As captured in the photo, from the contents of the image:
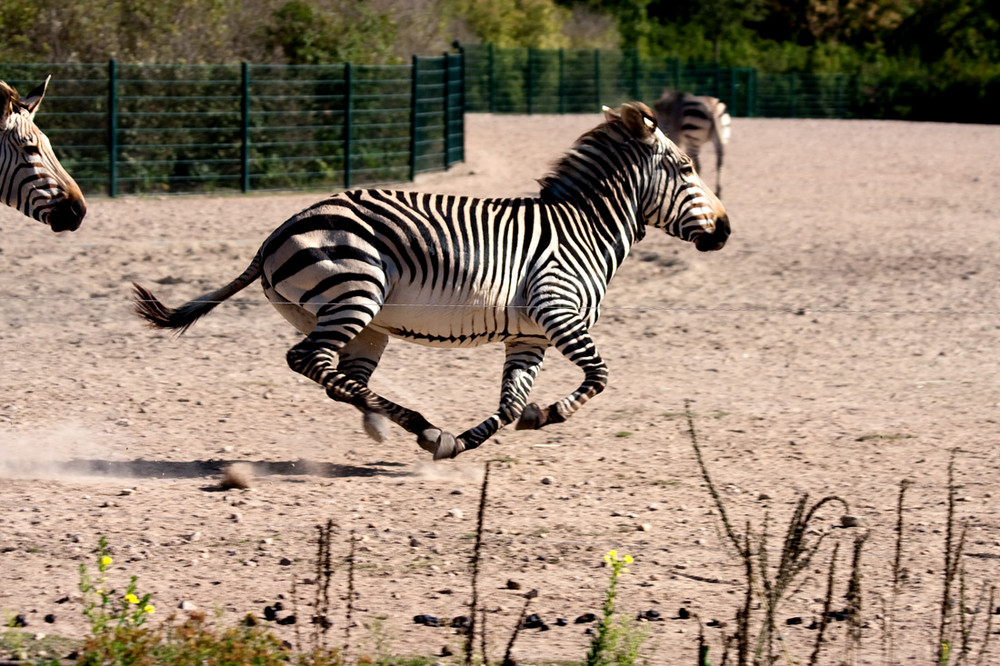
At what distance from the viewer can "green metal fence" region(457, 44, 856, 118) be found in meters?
32.8

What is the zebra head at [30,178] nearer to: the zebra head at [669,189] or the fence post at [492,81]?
the zebra head at [669,189]

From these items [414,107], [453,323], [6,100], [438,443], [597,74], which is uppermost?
[597,74]

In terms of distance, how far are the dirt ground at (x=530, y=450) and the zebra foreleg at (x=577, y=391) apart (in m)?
0.25

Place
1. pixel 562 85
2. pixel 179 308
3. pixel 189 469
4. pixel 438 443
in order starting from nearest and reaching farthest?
pixel 438 443
pixel 189 469
pixel 179 308
pixel 562 85

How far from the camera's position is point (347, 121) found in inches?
702

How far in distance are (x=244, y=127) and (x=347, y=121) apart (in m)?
1.46

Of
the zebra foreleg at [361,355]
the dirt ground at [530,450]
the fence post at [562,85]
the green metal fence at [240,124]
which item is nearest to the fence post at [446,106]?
the green metal fence at [240,124]

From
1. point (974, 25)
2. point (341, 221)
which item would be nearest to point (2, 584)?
point (341, 221)

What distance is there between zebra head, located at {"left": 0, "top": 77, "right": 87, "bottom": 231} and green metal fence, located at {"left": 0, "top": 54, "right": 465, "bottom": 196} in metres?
9.26

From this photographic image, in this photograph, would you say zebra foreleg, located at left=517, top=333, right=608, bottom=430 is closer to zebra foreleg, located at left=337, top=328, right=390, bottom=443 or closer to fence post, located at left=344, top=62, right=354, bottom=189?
zebra foreleg, located at left=337, top=328, right=390, bottom=443

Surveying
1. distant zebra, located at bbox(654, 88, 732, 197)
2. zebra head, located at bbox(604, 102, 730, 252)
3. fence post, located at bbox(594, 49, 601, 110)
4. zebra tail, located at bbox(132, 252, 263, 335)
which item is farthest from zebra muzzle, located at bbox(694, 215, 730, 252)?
fence post, located at bbox(594, 49, 601, 110)

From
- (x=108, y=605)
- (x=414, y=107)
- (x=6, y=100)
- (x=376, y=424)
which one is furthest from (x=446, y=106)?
(x=108, y=605)

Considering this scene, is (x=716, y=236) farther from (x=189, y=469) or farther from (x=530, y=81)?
(x=530, y=81)

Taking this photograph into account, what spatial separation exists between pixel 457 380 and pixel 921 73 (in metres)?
33.3
